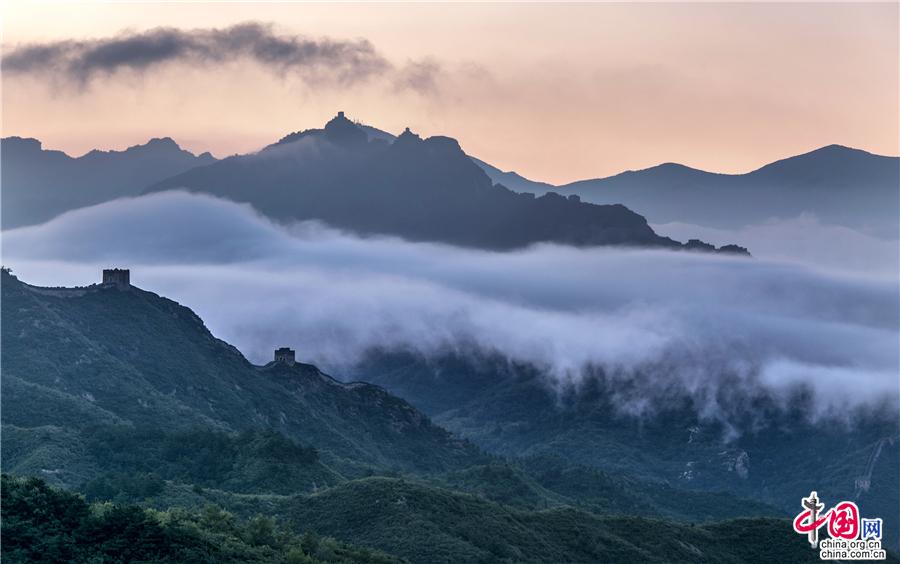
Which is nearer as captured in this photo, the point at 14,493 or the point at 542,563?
the point at 14,493

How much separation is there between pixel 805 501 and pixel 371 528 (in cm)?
5567

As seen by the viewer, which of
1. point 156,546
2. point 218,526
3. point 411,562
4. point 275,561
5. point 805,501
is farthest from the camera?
point 411,562

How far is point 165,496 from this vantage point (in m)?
198

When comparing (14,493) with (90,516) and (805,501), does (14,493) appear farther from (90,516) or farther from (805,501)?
(805,501)

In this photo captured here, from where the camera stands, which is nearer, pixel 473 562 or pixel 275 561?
pixel 275 561

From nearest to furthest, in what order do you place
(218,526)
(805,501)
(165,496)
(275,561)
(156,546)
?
(156,546), (275,561), (218,526), (805,501), (165,496)

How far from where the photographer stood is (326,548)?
16375 cm

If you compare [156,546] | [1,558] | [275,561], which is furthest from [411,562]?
[1,558]

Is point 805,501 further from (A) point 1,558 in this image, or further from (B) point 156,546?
(A) point 1,558

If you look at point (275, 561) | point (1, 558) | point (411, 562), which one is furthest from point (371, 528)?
point (1, 558)

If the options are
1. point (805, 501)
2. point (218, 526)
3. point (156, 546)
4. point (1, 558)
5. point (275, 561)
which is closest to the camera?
point (1, 558)

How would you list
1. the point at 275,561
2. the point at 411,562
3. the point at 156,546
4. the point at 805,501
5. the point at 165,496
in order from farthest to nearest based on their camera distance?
the point at 165,496 < the point at 411,562 < the point at 805,501 < the point at 275,561 < the point at 156,546

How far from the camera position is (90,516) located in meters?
137

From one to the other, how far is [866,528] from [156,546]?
235 feet
